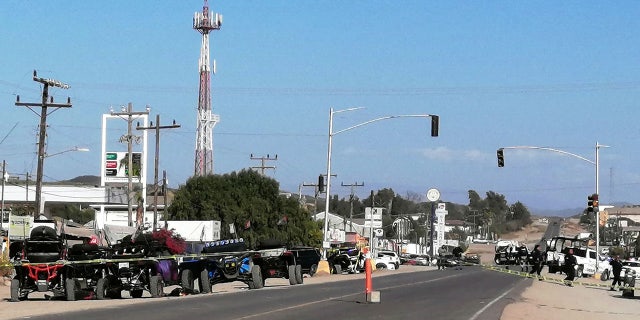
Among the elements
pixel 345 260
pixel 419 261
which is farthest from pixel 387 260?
pixel 419 261

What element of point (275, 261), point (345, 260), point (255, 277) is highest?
point (275, 261)

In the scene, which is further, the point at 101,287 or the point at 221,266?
the point at 221,266

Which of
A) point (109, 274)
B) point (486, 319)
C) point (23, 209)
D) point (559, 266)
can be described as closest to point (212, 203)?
point (23, 209)

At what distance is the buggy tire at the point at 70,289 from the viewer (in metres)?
28.8

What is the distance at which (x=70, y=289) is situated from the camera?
28766mm

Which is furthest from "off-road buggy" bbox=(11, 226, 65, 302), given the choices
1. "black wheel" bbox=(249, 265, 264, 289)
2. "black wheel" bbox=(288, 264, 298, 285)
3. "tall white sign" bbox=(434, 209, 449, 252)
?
"tall white sign" bbox=(434, 209, 449, 252)

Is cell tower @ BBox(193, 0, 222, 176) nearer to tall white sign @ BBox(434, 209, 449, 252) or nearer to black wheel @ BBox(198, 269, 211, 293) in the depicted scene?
tall white sign @ BBox(434, 209, 449, 252)

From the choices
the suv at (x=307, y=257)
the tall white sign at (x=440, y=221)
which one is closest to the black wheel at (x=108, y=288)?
the suv at (x=307, y=257)

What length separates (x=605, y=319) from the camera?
2711 centimetres

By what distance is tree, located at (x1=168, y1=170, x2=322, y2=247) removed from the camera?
9025 cm

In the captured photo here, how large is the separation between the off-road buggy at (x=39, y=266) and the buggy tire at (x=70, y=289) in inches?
12.6

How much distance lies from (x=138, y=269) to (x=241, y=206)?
60919 millimetres

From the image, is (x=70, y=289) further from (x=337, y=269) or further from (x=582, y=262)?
(x=582, y=262)

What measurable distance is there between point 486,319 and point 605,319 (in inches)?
179
